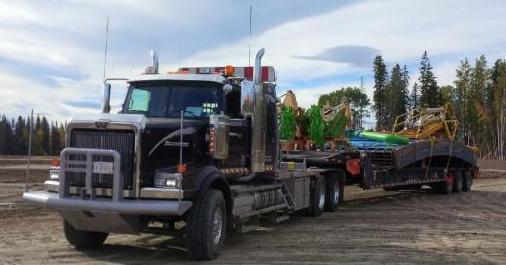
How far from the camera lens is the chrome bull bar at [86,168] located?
28.8 ft

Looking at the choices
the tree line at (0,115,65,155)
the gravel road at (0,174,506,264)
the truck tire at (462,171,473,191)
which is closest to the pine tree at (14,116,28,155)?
the tree line at (0,115,65,155)

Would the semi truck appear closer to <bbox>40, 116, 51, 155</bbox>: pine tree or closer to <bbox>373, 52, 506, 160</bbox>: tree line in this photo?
<bbox>373, 52, 506, 160</bbox>: tree line

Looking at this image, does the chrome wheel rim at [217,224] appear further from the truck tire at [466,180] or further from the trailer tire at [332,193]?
the truck tire at [466,180]

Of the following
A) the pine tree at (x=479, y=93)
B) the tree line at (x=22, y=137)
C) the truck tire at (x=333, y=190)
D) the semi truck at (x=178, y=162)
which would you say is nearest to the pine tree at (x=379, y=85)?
the pine tree at (x=479, y=93)

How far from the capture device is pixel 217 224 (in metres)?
9.84

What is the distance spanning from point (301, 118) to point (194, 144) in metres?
8.64

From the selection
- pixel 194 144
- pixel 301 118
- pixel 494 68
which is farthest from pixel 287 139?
pixel 494 68

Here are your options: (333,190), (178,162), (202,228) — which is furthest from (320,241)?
(333,190)

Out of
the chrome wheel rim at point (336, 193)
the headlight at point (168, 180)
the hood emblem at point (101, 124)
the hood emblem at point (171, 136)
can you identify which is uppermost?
the hood emblem at point (101, 124)

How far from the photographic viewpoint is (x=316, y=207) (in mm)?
15969

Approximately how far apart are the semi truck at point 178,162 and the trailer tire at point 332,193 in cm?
370

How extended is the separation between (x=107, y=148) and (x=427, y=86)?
99743 millimetres

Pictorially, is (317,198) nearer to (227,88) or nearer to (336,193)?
(336,193)

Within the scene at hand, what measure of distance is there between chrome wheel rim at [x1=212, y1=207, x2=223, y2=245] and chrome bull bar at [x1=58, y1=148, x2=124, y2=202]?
1576 mm
